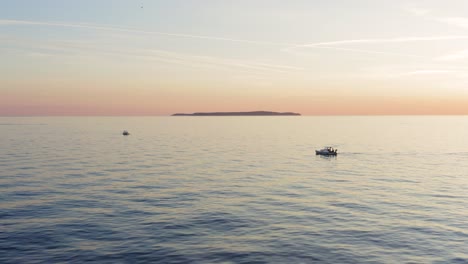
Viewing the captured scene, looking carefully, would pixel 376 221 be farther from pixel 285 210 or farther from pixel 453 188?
pixel 453 188

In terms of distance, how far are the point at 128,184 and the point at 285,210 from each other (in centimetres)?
3197

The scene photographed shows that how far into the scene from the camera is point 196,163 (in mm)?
105000

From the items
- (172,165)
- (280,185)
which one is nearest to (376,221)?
(280,185)

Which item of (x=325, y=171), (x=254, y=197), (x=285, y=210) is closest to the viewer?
(x=285, y=210)

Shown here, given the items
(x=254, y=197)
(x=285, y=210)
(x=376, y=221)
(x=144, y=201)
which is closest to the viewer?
(x=376, y=221)

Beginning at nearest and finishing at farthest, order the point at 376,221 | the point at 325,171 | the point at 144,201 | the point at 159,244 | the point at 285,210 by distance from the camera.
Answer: the point at 159,244, the point at 376,221, the point at 285,210, the point at 144,201, the point at 325,171

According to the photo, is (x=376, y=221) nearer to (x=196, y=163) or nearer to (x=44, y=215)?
(x=44, y=215)

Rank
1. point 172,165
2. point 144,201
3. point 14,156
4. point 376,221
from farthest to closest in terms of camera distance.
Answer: point 14,156
point 172,165
point 144,201
point 376,221

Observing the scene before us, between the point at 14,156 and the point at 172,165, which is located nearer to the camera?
the point at 172,165

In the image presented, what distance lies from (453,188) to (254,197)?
38135 millimetres

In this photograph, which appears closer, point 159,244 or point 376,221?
point 159,244

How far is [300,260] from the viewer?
Answer: 3528 centimetres

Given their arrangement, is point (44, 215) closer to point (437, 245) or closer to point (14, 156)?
point (437, 245)

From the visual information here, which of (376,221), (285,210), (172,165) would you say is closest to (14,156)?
(172,165)
